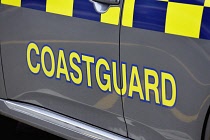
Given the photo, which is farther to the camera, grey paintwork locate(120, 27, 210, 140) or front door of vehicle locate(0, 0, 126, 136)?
front door of vehicle locate(0, 0, 126, 136)

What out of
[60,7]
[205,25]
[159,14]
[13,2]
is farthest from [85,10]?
[205,25]

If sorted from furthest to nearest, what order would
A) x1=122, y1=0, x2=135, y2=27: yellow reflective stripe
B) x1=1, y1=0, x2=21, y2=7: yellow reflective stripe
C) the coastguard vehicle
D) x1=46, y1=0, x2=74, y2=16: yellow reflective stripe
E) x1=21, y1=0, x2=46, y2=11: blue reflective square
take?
1. x1=1, y1=0, x2=21, y2=7: yellow reflective stripe
2. x1=21, y1=0, x2=46, y2=11: blue reflective square
3. x1=46, y1=0, x2=74, y2=16: yellow reflective stripe
4. x1=122, y1=0, x2=135, y2=27: yellow reflective stripe
5. the coastguard vehicle

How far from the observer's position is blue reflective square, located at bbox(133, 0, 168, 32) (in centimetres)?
221

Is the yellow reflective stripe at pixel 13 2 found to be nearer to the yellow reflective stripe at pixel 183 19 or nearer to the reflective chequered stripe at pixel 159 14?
the reflective chequered stripe at pixel 159 14

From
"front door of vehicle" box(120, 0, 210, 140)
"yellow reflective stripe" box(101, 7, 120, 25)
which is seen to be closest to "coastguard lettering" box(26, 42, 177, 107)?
"front door of vehicle" box(120, 0, 210, 140)

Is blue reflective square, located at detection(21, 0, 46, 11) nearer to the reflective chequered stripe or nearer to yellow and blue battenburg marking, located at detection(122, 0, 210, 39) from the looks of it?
the reflective chequered stripe

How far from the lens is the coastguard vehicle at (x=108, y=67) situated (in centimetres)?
216

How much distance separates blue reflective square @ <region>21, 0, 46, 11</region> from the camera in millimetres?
2676

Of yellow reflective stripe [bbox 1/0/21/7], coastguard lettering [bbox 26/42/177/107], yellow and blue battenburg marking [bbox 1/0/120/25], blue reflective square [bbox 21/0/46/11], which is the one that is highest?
yellow and blue battenburg marking [bbox 1/0/120/25]

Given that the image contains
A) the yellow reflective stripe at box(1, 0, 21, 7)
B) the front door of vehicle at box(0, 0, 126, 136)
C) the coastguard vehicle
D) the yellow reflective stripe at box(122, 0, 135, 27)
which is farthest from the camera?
the yellow reflective stripe at box(1, 0, 21, 7)

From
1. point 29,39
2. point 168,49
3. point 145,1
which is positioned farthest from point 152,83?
point 29,39

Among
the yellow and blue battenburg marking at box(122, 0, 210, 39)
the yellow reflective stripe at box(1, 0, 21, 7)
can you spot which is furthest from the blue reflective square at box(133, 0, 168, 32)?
the yellow reflective stripe at box(1, 0, 21, 7)

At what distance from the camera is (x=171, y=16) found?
2.18 meters

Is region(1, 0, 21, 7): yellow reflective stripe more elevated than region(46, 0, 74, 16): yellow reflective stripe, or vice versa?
region(46, 0, 74, 16): yellow reflective stripe
